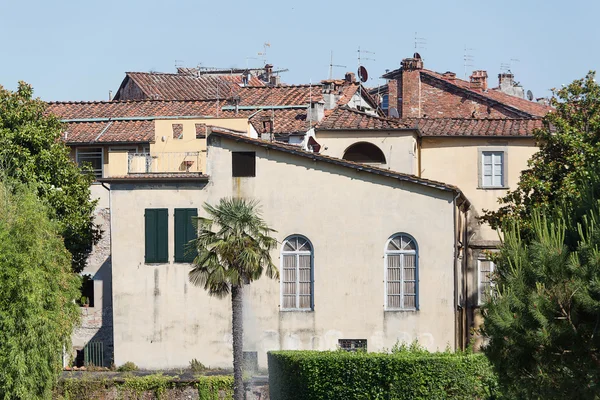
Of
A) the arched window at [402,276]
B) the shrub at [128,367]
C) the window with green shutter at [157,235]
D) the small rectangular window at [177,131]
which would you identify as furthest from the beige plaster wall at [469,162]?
the shrub at [128,367]

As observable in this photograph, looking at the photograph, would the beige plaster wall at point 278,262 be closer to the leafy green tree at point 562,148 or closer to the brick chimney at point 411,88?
the leafy green tree at point 562,148

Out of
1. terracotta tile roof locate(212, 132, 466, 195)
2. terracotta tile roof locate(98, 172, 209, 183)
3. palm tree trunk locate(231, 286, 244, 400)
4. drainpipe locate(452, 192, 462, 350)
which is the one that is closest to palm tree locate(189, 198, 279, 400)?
palm tree trunk locate(231, 286, 244, 400)

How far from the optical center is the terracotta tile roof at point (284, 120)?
176 feet

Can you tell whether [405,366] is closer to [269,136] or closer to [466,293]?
[466,293]

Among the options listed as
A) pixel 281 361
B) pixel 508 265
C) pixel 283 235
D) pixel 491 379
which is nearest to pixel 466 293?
pixel 283 235

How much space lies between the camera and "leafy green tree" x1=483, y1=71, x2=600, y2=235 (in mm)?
42656

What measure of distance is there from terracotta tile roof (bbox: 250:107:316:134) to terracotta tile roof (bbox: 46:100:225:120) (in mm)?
2359

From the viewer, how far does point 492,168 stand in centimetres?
5294

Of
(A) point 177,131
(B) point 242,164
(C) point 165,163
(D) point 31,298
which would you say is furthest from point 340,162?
(D) point 31,298

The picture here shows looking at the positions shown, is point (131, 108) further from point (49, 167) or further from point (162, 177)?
point (162, 177)

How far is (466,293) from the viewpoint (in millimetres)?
47344

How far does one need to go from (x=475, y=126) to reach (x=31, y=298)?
1829 centimetres

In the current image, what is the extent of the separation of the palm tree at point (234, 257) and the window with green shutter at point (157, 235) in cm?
218

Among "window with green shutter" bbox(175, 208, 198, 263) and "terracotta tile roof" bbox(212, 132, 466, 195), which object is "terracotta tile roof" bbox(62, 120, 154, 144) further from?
"terracotta tile roof" bbox(212, 132, 466, 195)
